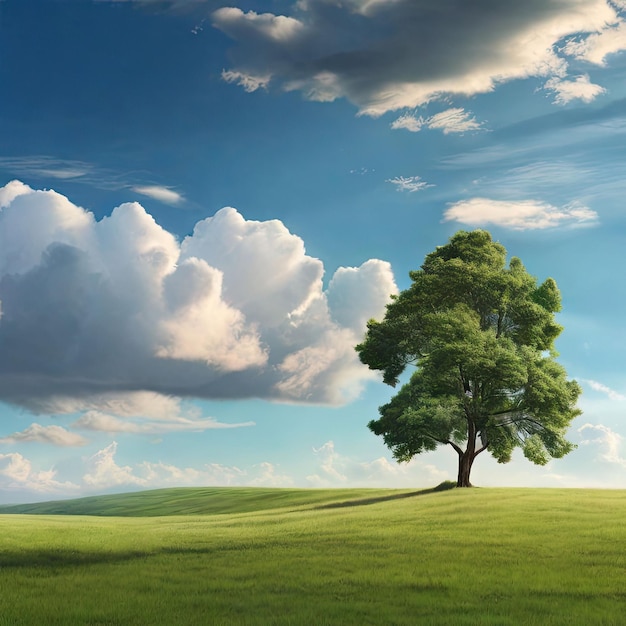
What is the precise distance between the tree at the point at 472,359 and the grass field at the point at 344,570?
36.1ft

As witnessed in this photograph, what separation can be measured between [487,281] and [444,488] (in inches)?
600

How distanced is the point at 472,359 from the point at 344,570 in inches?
1018

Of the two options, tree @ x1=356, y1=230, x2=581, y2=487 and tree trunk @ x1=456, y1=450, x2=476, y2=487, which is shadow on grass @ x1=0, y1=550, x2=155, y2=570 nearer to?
tree @ x1=356, y1=230, x2=581, y2=487

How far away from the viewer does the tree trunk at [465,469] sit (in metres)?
51.2

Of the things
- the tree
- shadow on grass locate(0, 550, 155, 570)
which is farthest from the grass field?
the tree

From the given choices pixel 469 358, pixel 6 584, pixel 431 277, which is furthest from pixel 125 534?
pixel 431 277

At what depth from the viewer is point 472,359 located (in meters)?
46.9

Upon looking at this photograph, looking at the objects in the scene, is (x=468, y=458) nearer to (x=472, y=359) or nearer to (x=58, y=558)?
(x=472, y=359)

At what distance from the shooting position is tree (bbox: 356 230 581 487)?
160ft

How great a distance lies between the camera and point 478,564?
941 inches

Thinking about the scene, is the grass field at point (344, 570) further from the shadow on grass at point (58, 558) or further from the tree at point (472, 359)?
the tree at point (472, 359)

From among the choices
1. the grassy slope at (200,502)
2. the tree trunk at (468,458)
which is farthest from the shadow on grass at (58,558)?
the tree trunk at (468,458)

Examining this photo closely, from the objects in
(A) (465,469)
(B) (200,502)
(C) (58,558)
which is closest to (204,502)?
(B) (200,502)

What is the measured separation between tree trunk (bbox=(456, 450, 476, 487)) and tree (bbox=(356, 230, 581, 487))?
72 millimetres
